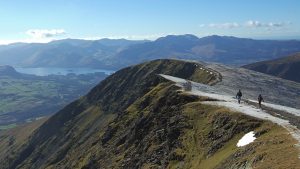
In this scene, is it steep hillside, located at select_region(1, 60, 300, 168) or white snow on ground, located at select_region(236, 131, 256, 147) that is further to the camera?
white snow on ground, located at select_region(236, 131, 256, 147)

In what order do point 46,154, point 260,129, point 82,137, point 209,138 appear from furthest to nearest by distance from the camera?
1. point 46,154
2. point 82,137
3. point 209,138
4. point 260,129

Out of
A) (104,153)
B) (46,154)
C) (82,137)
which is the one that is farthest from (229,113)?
(46,154)

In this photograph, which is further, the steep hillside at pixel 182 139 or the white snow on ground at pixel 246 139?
the white snow on ground at pixel 246 139

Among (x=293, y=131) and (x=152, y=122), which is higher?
(x=293, y=131)

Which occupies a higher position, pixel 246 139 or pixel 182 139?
pixel 246 139

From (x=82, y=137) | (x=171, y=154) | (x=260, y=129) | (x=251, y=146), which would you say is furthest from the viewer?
(x=82, y=137)

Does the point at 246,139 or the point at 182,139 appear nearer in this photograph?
the point at 246,139

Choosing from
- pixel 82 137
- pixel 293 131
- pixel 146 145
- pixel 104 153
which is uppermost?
pixel 293 131

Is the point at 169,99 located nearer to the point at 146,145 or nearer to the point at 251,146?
the point at 146,145
